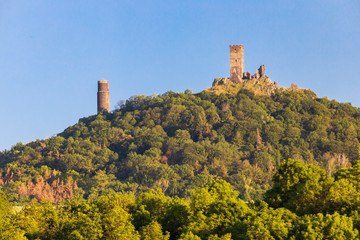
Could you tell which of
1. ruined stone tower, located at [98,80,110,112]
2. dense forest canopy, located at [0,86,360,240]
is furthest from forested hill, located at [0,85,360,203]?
ruined stone tower, located at [98,80,110,112]

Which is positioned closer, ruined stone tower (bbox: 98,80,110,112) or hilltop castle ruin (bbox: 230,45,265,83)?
hilltop castle ruin (bbox: 230,45,265,83)

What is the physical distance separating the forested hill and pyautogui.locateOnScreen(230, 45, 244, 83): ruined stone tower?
4.22 metres

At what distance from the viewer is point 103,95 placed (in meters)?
186

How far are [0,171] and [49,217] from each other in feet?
279

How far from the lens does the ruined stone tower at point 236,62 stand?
17712 cm

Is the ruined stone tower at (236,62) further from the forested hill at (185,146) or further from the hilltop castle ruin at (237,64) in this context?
the forested hill at (185,146)

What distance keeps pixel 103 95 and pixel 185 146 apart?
31.7 metres

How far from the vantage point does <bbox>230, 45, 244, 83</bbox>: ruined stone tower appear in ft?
581

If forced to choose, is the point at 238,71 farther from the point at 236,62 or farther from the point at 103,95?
the point at 103,95

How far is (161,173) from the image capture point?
481 ft

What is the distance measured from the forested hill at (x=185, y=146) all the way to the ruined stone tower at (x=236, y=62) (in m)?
4.22

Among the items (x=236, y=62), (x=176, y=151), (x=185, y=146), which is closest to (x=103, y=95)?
(x=236, y=62)

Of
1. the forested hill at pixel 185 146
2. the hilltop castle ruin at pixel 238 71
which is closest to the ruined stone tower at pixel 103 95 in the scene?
the forested hill at pixel 185 146

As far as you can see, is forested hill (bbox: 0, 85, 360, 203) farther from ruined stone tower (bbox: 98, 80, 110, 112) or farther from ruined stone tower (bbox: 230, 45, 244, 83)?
ruined stone tower (bbox: 230, 45, 244, 83)
